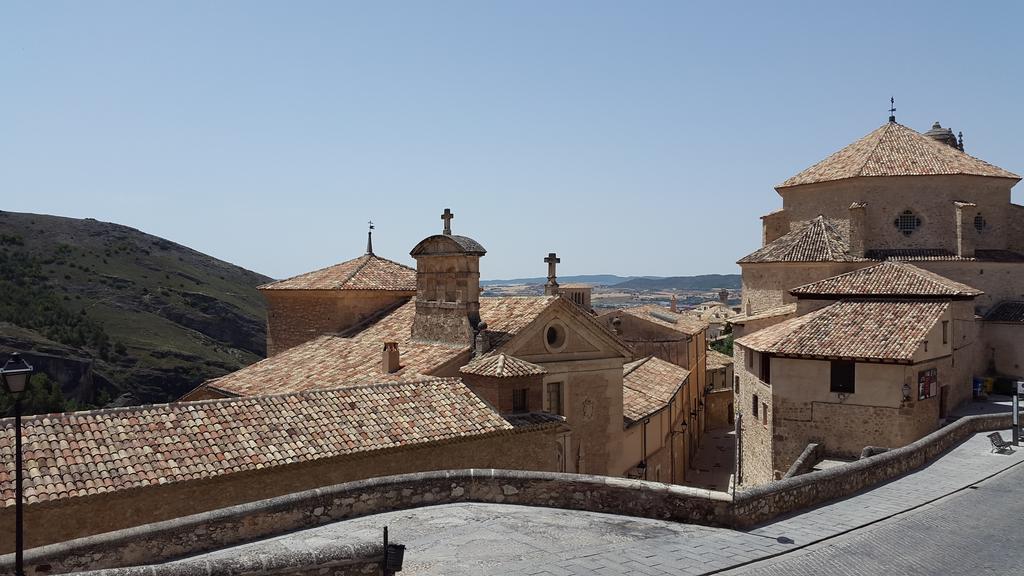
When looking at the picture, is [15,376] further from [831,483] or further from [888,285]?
[888,285]

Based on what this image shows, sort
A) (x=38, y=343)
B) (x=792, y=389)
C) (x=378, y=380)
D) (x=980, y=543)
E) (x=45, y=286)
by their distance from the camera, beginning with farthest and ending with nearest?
(x=45, y=286) → (x=38, y=343) → (x=792, y=389) → (x=378, y=380) → (x=980, y=543)

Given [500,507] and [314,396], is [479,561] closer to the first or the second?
[500,507]

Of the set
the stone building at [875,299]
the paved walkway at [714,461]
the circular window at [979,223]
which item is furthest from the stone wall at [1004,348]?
the paved walkway at [714,461]

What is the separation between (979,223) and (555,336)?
2019cm

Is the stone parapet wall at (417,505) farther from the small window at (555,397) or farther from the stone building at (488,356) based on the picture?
the small window at (555,397)

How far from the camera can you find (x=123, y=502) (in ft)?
39.6

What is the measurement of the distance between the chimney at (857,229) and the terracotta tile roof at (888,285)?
3.86 metres

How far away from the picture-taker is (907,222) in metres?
30.4

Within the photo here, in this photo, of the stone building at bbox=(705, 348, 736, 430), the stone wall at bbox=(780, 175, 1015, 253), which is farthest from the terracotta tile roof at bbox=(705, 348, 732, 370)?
the stone wall at bbox=(780, 175, 1015, 253)

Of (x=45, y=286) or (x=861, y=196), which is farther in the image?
(x=45, y=286)

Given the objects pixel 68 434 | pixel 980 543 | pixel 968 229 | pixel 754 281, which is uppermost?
pixel 968 229

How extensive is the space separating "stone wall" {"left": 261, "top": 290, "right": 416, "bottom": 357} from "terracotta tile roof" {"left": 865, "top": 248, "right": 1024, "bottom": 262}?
18.4m

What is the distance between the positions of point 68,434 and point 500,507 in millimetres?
7374

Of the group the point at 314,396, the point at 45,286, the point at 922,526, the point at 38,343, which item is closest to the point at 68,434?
the point at 314,396
